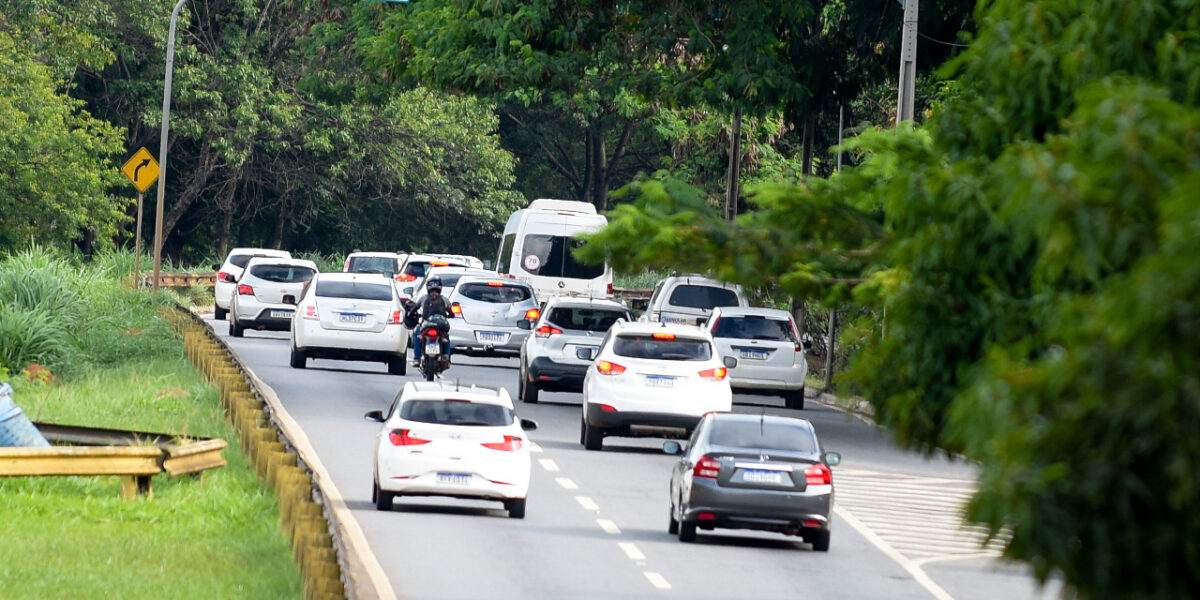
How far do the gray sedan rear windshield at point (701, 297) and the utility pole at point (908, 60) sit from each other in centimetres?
765

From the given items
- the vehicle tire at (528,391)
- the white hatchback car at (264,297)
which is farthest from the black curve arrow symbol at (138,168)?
the vehicle tire at (528,391)

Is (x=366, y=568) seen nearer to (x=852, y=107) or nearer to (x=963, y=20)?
(x=963, y=20)

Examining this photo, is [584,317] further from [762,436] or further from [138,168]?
[138,168]

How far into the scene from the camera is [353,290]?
1307 inches

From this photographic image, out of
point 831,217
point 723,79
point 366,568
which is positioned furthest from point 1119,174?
point 723,79

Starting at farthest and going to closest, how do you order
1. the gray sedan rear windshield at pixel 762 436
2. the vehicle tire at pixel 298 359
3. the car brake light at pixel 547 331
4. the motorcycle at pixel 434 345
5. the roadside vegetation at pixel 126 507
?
1. the vehicle tire at pixel 298 359
2. the motorcycle at pixel 434 345
3. the car brake light at pixel 547 331
4. the gray sedan rear windshield at pixel 762 436
5. the roadside vegetation at pixel 126 507

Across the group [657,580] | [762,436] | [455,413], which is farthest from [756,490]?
[455,413]

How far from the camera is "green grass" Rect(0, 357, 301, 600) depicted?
42.6 feet

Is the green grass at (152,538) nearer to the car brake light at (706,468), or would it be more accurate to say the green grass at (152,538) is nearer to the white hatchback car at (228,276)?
the car brake light at (706,468)

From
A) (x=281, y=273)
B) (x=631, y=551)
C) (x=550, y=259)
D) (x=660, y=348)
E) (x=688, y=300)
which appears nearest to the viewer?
(x=631, y=551)

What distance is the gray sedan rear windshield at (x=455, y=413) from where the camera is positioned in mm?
18453

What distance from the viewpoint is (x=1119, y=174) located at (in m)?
5.05

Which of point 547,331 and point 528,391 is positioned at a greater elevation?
point 547,331

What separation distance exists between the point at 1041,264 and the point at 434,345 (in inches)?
970
